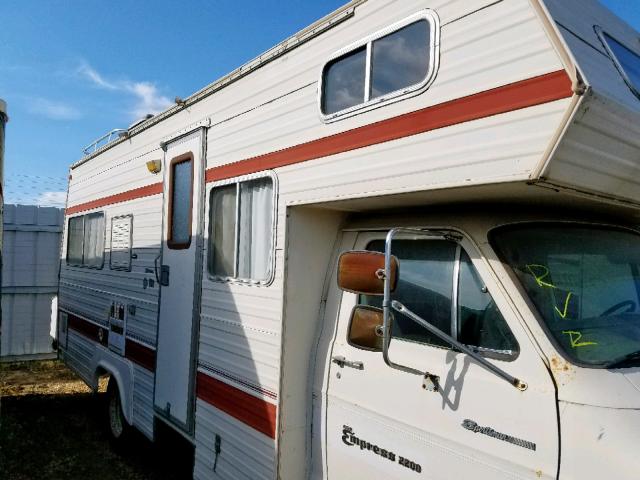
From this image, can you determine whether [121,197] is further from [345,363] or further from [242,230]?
[345,363]

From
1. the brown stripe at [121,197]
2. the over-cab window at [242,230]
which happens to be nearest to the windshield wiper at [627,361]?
the over-cab window at [242,230]

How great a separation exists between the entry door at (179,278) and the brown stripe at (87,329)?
5.18 ft

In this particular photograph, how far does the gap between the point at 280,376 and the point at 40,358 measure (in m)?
8.50

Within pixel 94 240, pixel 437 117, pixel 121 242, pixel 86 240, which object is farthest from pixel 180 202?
pixel 86 240

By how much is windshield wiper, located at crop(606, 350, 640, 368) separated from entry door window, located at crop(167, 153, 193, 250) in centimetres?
306

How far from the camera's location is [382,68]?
2691 mm

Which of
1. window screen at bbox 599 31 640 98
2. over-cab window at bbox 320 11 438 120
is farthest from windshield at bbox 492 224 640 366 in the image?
over-cab window at bbox 320 11 438 120

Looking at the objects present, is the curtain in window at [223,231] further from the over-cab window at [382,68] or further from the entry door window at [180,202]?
the over-cab window at [382,68]

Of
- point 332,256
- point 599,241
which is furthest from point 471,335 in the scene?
point 332,256

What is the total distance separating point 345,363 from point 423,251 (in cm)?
73

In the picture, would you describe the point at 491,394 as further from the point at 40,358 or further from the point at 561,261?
the point at 40,358

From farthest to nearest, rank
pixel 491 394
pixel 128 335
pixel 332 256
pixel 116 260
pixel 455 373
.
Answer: pixel 116 260 < pixel 128 335 < pixel 332 256 < pixel 455 373 < pixel 491 394

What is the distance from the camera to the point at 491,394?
2.17 metres

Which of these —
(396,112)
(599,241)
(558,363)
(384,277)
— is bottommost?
(558,363)
